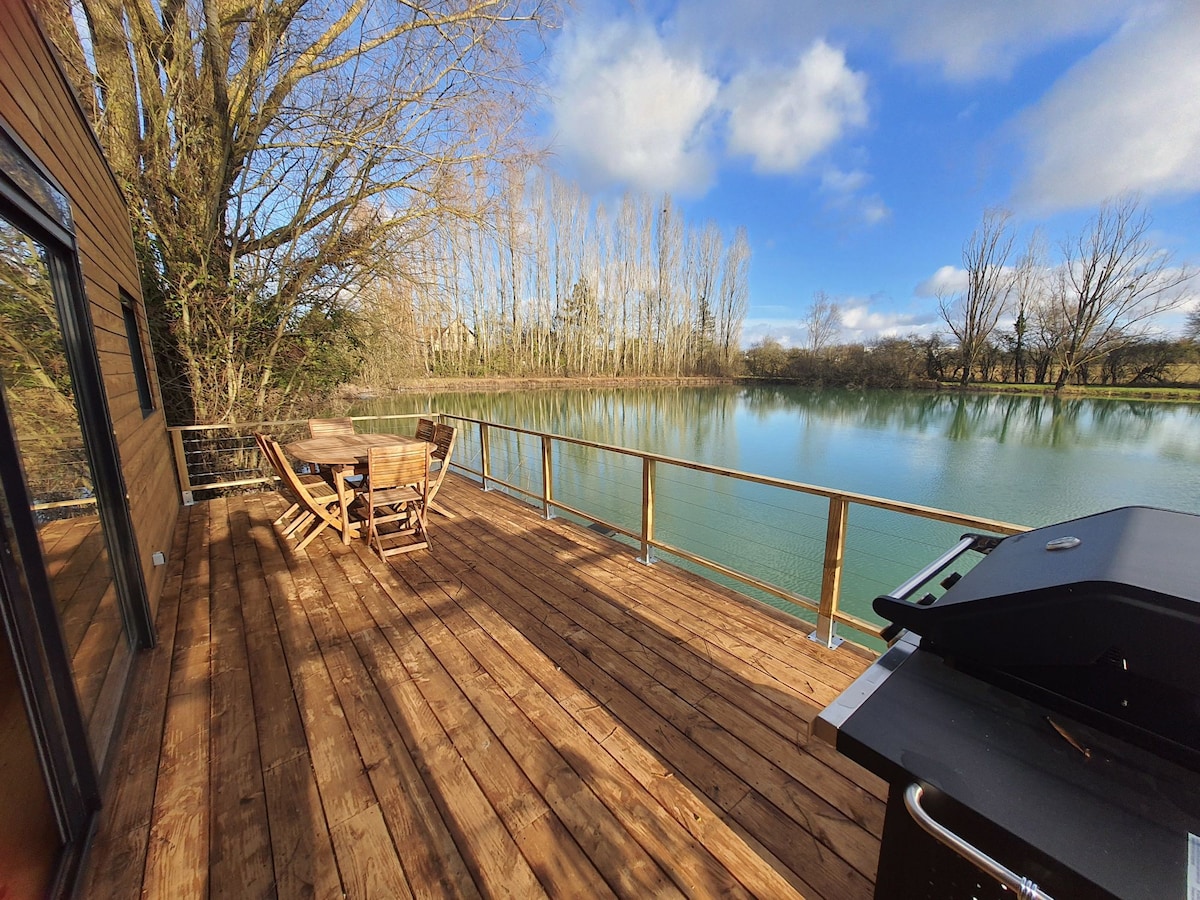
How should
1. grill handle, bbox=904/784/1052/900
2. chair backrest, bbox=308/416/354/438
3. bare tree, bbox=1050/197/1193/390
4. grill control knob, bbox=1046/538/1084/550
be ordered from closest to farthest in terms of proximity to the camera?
grill handle, bbox=904/784/1052/900 → grill control knob, bbox=1046/538/1084/550 → chair backrest, bbox=308/416/354/438 → bare tree, bbox=1050/197/1193/390

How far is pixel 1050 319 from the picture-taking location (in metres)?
21.7

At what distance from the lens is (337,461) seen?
3.22m

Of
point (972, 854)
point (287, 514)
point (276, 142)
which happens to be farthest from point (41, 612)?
point (276, 142)

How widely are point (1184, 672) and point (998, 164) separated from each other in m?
24.8

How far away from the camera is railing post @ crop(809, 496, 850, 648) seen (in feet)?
7.14

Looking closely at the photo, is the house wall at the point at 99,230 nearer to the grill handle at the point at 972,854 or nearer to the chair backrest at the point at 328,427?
the chair backrest at the point at 328,427

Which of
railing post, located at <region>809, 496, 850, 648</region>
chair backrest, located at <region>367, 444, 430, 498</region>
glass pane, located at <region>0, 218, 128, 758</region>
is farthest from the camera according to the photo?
chair backrest, located at <region>367, 444, 430, 498</region>

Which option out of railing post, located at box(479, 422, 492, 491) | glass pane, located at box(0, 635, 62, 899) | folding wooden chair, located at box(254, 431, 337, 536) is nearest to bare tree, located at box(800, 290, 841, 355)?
railing post, located at box(479, 422, 492, 491)

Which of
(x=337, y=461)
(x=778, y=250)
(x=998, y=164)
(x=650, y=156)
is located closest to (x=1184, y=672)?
(x=337, y=461)

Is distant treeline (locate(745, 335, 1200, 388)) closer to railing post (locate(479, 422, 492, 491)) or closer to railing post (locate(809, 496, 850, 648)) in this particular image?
railing post (locate(809, 496, 850, 648))

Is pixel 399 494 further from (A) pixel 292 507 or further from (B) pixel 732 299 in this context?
(B) pixel 732 299

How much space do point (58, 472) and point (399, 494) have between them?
→ 1899 mm

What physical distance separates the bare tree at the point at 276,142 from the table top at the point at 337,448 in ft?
6.91

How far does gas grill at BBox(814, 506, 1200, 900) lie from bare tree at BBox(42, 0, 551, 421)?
22.2 feet
